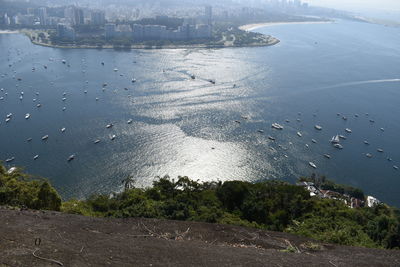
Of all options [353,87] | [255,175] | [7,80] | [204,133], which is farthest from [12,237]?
[353,87]

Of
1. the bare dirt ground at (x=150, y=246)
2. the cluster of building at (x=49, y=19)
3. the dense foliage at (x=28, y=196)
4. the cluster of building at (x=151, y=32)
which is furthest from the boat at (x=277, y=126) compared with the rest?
the cluster of building at (x=49, y=19)

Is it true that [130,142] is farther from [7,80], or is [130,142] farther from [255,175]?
[7,80]

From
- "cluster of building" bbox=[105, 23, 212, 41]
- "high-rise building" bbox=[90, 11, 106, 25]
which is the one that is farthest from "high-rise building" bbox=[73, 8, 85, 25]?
"cluster of building" bbox=[105, 23, 212, 41]

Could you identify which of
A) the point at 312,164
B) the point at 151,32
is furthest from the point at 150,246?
the point at 151,32

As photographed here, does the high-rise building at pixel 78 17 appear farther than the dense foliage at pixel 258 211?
Yes

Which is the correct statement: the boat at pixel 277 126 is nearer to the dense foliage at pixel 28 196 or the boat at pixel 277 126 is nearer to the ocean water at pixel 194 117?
the ocean water at pixel 194 117

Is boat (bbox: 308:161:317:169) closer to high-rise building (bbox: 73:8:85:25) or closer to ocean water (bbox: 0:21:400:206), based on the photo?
ocean water (bbox: 0:21:400:206)

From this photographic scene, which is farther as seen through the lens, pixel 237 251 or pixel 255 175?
pixel 255 175
